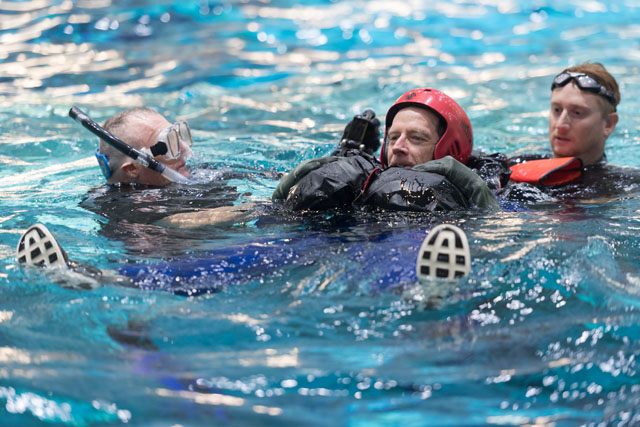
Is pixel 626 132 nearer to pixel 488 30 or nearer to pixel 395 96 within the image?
pixel 395 96

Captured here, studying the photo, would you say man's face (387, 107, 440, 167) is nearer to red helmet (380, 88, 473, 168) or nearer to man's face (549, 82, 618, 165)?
red helmet (380, 88, 473, 168)

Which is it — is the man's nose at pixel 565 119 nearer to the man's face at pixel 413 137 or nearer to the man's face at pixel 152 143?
the man's face at pixel 413 137

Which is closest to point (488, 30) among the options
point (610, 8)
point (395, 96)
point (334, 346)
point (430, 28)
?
point (430, 28)

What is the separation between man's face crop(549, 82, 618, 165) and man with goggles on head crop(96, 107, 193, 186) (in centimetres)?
328

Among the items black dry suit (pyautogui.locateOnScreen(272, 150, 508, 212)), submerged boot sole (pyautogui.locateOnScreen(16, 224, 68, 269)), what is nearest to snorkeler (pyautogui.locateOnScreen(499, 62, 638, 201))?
black dry suit (pyautogui.locateOnScreen(272, 150, 508, 212))

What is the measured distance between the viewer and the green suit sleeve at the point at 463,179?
162 inches

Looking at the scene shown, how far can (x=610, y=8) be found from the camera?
666 inches

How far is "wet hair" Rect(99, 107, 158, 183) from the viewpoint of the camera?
5207 mm

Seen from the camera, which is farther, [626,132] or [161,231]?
[626,132]

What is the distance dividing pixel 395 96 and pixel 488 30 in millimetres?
6355

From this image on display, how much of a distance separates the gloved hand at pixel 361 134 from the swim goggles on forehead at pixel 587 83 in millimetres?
1857

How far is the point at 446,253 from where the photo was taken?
3020 millimetres


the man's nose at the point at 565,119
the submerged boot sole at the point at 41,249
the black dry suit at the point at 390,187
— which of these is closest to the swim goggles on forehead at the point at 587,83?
the man's nose at the point at 565,119

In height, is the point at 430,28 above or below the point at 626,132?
above
